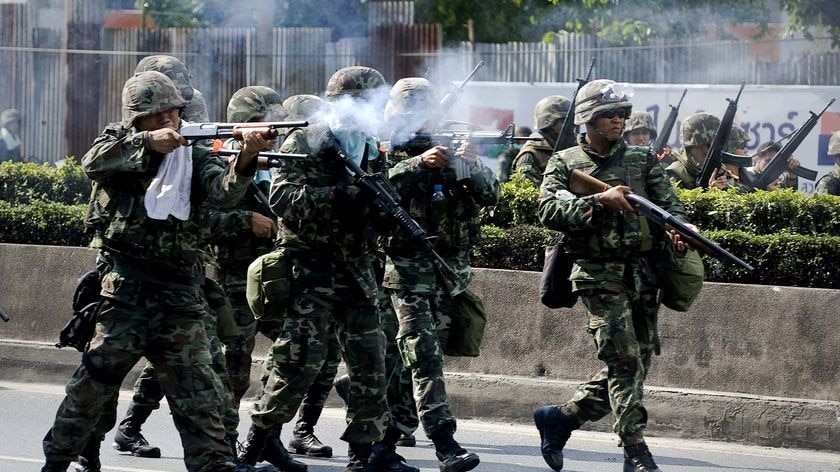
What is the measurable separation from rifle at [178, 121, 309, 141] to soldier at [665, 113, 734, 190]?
18.3 ft

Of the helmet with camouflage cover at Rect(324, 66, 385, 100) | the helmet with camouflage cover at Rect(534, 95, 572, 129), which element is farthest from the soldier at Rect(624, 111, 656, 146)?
the helmet with camouflage cover at Rect(324, 66, 385, 100)

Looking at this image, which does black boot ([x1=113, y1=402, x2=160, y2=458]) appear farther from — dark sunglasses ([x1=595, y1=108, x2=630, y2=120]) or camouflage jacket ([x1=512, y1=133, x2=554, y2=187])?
camouflage jacket ([x1=512, y1=133, x2=554, y2=187])

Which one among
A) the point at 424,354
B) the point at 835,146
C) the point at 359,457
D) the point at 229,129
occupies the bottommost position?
the point at 359,457

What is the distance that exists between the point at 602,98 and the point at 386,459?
211 centimetres

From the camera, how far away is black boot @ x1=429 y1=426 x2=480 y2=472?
7336 mm

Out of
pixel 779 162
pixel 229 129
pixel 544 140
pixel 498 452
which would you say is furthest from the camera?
pixel 779 162

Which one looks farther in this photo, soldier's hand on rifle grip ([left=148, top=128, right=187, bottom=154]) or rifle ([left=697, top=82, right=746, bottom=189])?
rifle ([left=697, top=82, right=746, bottom=189])

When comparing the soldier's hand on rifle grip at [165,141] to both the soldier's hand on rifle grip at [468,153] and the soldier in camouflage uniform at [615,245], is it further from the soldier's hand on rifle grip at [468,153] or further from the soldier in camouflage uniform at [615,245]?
the soldier in camouflage uniform at [615,245]

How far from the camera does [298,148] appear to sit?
7.36m

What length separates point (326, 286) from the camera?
727cm

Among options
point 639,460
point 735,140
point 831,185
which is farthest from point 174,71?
point 831,185

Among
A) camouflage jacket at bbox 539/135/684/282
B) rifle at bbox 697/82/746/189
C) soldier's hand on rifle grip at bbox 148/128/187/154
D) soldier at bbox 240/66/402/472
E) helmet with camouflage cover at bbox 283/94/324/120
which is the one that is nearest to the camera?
soldier's hand on rifle grip at bbox 148/128/187/154

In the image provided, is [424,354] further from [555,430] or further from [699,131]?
[699,131]

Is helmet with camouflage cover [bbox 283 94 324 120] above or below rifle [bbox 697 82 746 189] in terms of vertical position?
above
